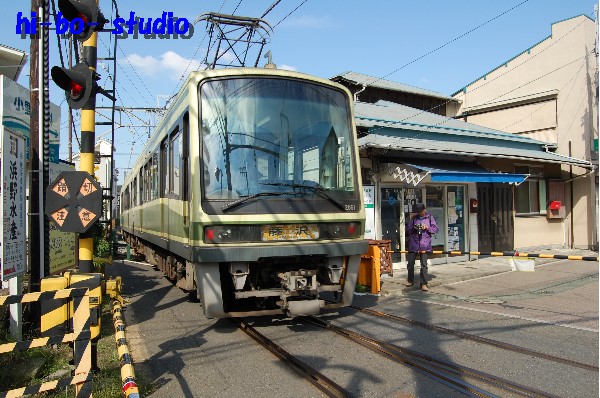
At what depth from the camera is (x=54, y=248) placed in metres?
7.88

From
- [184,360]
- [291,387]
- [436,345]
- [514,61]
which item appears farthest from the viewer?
[514,61]

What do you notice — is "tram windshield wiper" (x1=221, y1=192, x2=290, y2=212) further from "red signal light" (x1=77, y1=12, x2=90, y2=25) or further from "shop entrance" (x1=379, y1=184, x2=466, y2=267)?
"shop entrance" (x1=379, y1=184, x2=466, y2=267)

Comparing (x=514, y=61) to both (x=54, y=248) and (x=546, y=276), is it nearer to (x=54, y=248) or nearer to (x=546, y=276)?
(x=546, y=276)

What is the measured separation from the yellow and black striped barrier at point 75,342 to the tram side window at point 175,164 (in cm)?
247

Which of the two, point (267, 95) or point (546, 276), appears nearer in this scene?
point (267, 95)

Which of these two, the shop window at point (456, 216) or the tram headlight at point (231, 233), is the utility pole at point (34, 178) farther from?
the shop window at point (456, 216)

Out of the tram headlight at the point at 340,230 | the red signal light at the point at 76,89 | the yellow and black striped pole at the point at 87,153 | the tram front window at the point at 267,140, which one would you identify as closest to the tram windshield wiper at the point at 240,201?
the tram front window at the point at 267,140

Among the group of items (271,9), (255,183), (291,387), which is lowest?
(291,387)

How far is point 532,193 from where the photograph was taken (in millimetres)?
15672

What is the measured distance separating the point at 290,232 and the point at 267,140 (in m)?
1.15

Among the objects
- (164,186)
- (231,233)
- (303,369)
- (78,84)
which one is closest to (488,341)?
(303,369)

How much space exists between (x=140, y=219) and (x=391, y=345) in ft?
26.4

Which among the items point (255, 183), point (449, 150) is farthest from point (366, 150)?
point (255, 183)

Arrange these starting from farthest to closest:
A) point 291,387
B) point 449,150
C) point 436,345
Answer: point 449,150 → point 436,345 → point 291,387
